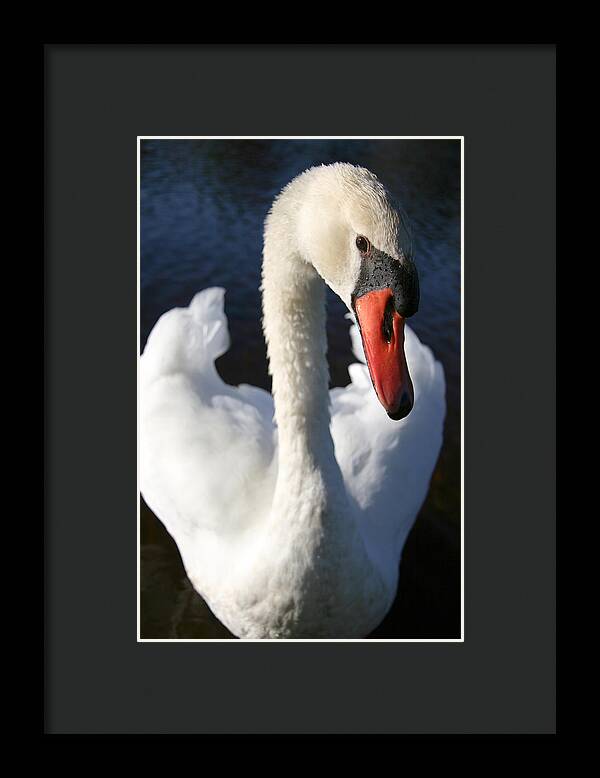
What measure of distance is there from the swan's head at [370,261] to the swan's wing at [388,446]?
3.70 ft

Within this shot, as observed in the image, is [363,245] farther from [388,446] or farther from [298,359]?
[388,446]

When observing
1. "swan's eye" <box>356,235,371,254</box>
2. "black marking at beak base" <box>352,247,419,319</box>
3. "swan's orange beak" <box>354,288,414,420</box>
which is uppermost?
"swan's eye" <box>356,235,371,254</box>

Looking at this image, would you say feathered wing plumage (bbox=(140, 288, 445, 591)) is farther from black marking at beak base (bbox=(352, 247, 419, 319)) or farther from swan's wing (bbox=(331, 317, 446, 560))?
black marking at beak base (bbox=(352, 247, 419, 319))

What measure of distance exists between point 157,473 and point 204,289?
3.24 ft

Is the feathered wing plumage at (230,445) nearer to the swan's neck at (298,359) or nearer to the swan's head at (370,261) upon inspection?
the swan's neck at (298,359)

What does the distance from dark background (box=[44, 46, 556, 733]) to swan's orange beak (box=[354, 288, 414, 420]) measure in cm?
87

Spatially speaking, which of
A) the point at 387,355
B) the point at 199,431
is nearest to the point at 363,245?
the point at 387,355

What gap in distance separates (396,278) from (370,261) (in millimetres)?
92

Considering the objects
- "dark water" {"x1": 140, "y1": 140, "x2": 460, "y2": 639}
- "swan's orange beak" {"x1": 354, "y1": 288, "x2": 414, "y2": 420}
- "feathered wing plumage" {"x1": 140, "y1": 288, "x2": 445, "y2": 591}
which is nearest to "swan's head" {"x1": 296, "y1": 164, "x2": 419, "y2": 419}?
"swan's orange beak" {"x1": 354, "y1": 288, "x2": 414, "y2": 420}

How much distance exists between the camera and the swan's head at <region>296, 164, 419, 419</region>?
1.88 m

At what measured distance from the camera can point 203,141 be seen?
2.78 metres
